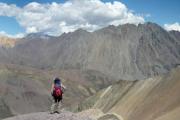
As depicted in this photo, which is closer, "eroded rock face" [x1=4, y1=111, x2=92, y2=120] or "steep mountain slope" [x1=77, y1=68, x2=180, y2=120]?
"eroded rock face" [x1=4, y1=111, x2=92, y2=120]

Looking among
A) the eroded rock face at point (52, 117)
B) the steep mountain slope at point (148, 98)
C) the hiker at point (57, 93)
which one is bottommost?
the eroded rock face at point (52, 117)

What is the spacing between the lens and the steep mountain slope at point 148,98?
60281mm

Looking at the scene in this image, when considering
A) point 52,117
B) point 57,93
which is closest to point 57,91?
point 57,93

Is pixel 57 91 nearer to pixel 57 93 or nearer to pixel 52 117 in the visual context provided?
pixel 57 93

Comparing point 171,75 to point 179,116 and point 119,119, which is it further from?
point 119,119

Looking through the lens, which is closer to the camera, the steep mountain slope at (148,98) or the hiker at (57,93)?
the hiker at (57,93)

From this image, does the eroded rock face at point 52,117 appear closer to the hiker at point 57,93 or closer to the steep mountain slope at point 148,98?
the hiker at point 57,93

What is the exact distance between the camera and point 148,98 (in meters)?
79.5

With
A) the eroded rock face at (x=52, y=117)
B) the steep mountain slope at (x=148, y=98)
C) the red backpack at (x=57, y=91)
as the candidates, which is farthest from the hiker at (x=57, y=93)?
the steep mountain slope at (x=148, y=98)

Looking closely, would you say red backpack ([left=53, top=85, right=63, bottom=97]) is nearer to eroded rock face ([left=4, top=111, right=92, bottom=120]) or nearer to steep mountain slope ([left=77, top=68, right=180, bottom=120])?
eroded rock face ([left=4, top=111, right=92, bottom=120])

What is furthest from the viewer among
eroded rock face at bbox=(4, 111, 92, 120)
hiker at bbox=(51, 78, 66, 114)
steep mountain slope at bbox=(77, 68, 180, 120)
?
steep mountain slope at bbox=(77, 68, 180, 120)

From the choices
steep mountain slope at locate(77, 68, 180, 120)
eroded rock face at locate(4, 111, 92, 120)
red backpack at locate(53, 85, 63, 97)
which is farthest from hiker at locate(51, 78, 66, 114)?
steep mountain slope at locate(77, 68, 180, 120)

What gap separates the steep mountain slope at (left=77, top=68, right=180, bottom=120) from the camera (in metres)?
60.3

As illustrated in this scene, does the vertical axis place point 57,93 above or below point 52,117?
above
